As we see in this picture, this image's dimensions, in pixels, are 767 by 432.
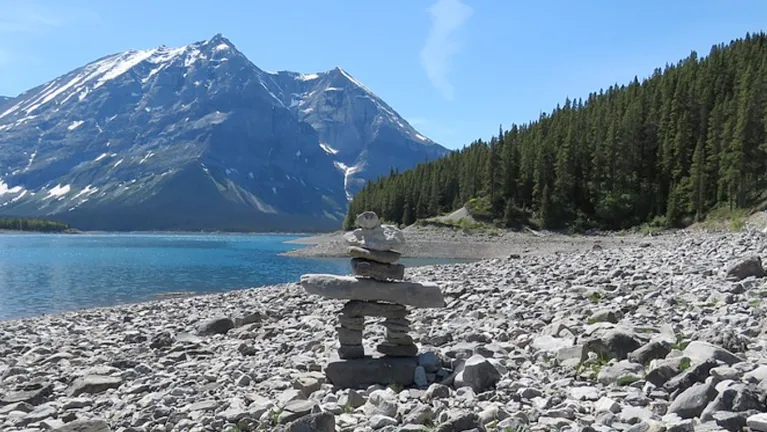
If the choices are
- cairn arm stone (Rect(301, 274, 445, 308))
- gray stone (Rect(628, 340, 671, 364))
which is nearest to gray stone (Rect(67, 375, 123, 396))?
cairn arm stone (Rect(301, 274, 445, 308))

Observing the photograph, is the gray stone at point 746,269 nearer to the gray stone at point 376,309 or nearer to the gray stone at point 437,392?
the gray stone at point 376,309

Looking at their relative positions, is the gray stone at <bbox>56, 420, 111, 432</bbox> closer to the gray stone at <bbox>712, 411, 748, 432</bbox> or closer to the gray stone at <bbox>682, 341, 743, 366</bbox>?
the gray stone at <bbox>712, 411, 748, 432</bbox>

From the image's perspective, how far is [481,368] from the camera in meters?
8.45

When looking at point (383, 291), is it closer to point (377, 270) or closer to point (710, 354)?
point (377, 270)

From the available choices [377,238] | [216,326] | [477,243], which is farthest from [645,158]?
[377,238]

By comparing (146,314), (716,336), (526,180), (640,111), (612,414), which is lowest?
(146,314)

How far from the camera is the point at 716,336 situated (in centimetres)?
848

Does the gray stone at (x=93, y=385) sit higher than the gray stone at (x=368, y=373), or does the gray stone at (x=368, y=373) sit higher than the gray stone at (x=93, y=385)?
the gray stone at (x=368, y=373)

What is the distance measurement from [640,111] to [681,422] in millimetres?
92483

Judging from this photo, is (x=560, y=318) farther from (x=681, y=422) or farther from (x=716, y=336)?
(x=681, y=422)

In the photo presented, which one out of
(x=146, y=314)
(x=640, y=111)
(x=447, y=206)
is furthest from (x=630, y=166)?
(x=146, y=314)

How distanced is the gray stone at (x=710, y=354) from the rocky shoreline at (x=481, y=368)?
4 centimetres

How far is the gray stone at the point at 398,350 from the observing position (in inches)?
403

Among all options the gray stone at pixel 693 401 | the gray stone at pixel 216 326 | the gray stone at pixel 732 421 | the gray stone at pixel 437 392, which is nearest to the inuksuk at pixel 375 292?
the gray stone at pixel 437 392
